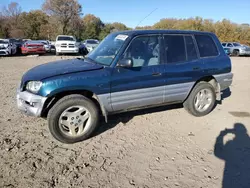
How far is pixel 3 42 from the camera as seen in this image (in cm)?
1720

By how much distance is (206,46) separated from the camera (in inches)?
183

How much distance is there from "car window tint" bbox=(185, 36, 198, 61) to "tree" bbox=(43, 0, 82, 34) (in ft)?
120

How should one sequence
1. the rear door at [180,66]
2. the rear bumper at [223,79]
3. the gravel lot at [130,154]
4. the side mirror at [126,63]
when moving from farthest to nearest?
the rear bumper at [223,79] → the rear door at [180,66] → the side mirror at [126,63] → the gravel lot at [130,154]

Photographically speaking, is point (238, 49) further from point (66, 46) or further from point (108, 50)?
point (108, 50)

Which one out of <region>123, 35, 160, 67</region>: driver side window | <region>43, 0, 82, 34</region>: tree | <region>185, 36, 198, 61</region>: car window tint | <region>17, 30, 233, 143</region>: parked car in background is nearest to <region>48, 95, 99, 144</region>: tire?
<region>17, 30, 233, 143</region>: parked car in background

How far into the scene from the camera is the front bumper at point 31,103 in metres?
3.19

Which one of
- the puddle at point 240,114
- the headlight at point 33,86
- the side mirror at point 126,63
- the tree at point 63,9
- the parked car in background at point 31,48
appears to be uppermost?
the tree at point 63,9

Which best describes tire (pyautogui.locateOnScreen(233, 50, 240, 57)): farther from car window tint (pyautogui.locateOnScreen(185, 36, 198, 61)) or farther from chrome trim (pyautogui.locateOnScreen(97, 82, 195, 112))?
chrome trim (pyautogui.locateOnScreen(97, 82, 195, 112))

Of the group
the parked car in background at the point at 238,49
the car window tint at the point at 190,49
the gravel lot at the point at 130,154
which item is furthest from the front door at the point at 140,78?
the parked car in background at the point at 238,49

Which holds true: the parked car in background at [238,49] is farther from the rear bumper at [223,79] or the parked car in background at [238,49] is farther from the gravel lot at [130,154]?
the gravel lot at [130,154]

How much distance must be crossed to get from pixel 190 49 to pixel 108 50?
5.88 feet

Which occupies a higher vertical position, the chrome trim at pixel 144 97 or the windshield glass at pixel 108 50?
the windshield glass at pixel 108 50

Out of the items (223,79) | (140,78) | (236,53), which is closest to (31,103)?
(140,78)

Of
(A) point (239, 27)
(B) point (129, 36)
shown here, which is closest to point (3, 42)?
(B) point (129, 36)
